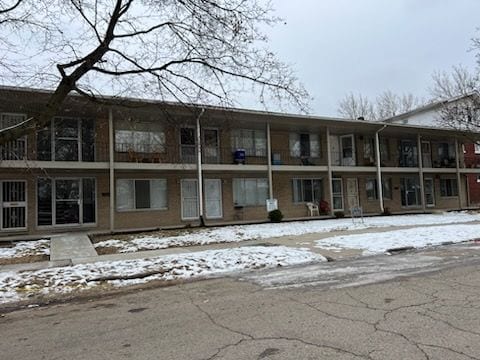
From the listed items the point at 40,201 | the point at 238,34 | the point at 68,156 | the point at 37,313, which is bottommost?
the point at 37,313

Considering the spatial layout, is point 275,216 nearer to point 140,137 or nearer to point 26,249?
point 140,137

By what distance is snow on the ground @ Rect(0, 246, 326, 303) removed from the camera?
8238 mm

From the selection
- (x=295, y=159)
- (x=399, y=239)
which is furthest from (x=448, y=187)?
(x=399, y=239)

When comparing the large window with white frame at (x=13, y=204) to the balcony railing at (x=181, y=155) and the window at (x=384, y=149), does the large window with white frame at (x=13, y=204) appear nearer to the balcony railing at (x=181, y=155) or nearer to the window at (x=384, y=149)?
the balcony railing at (x=181, y=155)

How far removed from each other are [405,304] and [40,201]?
15.0 meters

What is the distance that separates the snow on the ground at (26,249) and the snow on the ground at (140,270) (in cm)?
338

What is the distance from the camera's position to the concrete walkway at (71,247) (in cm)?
1158

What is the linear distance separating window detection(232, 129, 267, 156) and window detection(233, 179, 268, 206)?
1.47 m

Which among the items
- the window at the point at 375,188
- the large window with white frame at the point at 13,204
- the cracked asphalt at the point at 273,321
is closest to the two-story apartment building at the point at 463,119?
the window at the point at 375,188

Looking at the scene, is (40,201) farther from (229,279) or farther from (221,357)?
(221,357)

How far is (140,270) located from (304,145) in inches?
628

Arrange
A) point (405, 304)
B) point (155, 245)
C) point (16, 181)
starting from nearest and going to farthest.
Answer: point (405, 304)
point (155, 245)
point (16, 181)

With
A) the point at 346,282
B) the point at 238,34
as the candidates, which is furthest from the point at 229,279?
the point at 238,34

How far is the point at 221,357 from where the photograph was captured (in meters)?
4.08
